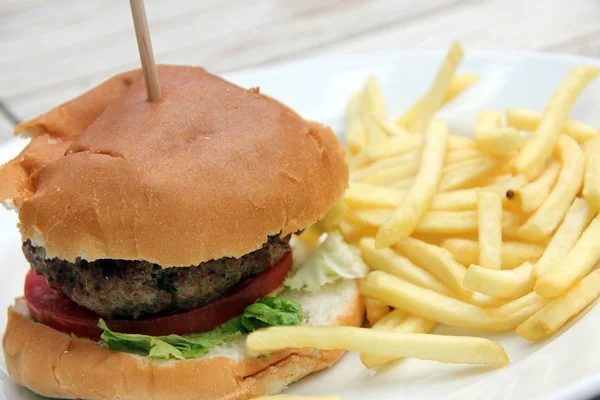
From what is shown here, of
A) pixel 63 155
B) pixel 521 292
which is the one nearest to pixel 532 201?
pixel 521 292

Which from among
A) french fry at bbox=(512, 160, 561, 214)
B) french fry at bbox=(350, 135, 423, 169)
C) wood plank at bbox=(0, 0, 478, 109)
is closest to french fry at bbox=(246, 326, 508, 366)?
french fry at bbox=(512, 160, 561, 214)

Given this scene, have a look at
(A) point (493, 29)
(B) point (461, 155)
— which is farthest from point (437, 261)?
(A) point (493, 29)

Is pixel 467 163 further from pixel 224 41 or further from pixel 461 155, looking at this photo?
pixel 224 41

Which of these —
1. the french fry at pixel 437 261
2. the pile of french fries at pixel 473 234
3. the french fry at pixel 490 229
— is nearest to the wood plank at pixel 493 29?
the pile of french fries at pixel 473 234

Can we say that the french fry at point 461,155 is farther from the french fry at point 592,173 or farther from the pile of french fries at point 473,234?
the french fry at point 592,173

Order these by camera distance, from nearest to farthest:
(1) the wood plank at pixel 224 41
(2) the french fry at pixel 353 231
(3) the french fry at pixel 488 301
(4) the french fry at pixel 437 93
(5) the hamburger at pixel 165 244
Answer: (5) the hamburger at pixel 165 244
(3) the french fry at pixel 488 301
(2) the french fry at pixel 353 231
(4) the french fry at pixel 437 93
(1) the wood plank at pixel 224 41

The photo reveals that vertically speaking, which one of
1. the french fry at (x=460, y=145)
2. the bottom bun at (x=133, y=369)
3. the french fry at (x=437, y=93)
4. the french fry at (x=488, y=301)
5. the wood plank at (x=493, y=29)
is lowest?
the bottom bun at (x=133, y=369)
